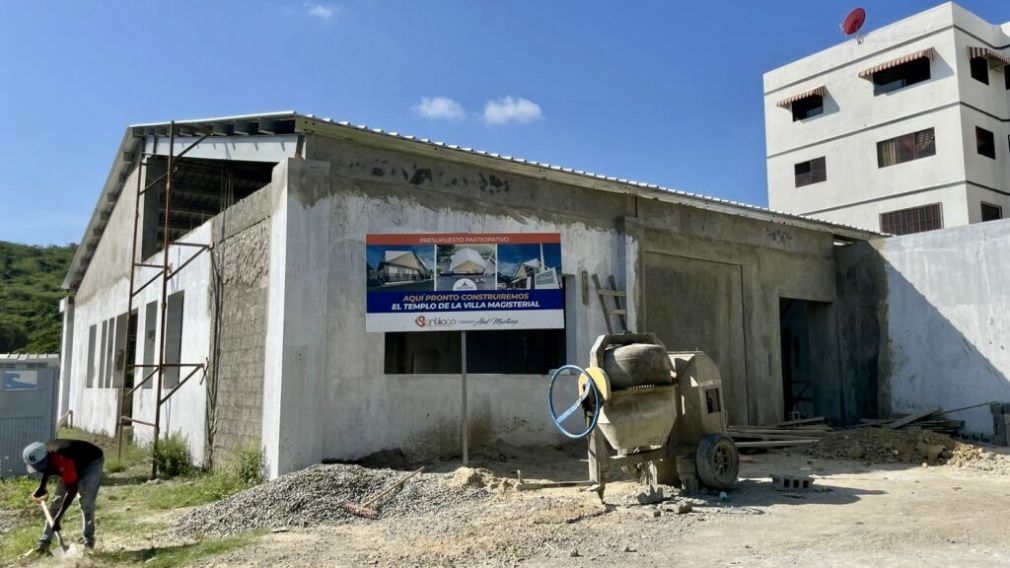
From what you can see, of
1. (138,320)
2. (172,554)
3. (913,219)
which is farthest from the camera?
(913,219)

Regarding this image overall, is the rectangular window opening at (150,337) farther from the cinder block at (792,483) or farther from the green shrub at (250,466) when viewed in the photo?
the cinder block at (792,483)

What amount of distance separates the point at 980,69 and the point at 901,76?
9.04 ft

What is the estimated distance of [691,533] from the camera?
7312 mm

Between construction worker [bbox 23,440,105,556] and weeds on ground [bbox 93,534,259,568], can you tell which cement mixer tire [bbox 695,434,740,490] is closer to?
weeds on ground [bbox 93,534,259,568]

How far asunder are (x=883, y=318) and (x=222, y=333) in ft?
45.7

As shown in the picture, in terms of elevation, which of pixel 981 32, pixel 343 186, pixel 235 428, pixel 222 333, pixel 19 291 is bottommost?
pixel 235 428

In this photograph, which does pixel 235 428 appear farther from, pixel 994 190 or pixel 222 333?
pixel 994 190

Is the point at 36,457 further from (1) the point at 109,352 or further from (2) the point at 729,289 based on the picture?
(1) the point at 109,352

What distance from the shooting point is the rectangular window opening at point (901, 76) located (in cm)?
3000

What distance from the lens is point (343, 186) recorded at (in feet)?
36.2

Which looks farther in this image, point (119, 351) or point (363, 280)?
point (119, 351)

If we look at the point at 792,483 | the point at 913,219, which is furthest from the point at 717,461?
the point at 913,219

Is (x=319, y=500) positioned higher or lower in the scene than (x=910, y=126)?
lower

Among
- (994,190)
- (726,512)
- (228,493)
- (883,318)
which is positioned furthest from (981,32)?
(228,493)
